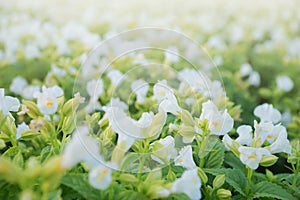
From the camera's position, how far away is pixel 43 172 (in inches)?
43.0

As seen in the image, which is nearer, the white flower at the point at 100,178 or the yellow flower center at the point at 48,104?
the white flower at the point at 100,178

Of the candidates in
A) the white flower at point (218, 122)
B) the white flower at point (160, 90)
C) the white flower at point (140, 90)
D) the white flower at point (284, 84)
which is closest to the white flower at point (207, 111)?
the white flower at point (218, 122)

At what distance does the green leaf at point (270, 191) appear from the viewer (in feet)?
4.94

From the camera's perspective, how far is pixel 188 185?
1.29m

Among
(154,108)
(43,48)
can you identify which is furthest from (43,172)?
(43,48)

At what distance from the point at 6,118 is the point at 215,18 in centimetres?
440

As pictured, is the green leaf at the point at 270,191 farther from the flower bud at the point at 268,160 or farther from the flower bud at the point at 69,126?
the flower bud at the point at 69,126

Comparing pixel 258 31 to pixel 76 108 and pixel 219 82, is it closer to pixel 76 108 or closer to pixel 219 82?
pixel 219 82

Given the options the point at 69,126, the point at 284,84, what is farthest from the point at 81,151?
the point at 284,84

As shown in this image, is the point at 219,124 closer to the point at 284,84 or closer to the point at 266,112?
the point at 266,112

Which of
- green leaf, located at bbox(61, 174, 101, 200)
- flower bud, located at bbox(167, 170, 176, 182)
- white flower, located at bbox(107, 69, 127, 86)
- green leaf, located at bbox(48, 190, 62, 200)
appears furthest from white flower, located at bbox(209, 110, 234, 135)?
white flower, located at bbox(107, 69, 127, 86)

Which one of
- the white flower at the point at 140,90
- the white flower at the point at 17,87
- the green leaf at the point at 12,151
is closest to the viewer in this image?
the green leaf at the point at 12,151

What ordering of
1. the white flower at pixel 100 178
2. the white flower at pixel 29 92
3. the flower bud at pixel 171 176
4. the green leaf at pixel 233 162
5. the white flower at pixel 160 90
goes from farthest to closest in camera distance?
the white flower at pixel 29 92
the white flower at pixel 160 90
the green leaf at pixel 233 162
the flower bud at pixel 171 176
the white flower at pixel 100 178

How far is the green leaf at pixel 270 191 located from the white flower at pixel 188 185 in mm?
302
